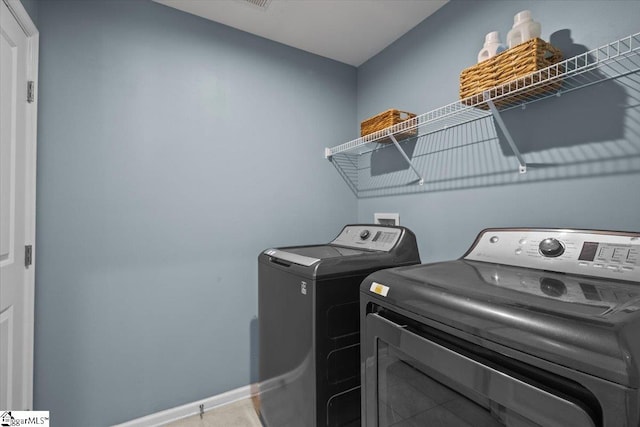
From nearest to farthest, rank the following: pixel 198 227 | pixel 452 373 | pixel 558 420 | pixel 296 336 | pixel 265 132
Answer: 1. pixel 558 420
2. pixel 452 373
3. pixel 296 336
4. pixel 198 227
5. pixel 265 132

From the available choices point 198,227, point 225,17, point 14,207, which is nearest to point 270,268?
point 198,227

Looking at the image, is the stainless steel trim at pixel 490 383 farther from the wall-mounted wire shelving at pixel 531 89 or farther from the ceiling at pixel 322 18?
the ceiling at pixel 322 18

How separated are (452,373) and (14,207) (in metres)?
1.81

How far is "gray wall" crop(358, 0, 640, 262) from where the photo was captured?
1.15 metres

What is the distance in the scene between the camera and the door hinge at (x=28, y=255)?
4.76ft

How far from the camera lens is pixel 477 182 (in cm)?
162

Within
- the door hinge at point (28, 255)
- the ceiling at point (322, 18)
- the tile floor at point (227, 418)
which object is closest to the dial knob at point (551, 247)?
the ceiling at point (322, 18)

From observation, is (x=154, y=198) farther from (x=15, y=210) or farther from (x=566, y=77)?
(x=566, y=77)

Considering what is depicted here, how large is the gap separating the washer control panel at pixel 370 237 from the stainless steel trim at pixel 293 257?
1.35ft

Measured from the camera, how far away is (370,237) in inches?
67.1

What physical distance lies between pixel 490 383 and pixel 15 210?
1888 mm

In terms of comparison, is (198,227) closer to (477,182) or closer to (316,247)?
(316,247)

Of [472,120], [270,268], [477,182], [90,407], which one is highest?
[472,120]

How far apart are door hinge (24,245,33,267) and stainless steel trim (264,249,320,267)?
112 cm
